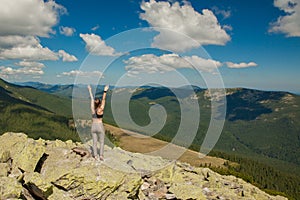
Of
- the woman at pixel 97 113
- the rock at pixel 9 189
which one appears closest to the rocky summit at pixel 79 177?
the rock at pixel 9 189

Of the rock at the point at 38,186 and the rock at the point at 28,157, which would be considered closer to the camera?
the rock at the point at 38,186

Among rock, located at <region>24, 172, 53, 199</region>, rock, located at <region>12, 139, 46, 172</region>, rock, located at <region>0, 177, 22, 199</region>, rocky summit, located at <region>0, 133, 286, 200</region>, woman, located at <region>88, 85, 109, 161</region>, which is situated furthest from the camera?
rock, located at <region>12, 139, 46, 172</region>

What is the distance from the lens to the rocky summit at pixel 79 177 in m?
20.5

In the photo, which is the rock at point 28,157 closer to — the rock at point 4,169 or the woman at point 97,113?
the rock at point 4,169

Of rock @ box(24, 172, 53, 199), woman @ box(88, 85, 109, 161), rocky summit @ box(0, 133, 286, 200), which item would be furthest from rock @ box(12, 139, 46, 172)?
woman @ box(88, 85, 109, 161)

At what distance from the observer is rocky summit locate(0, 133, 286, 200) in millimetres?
20531

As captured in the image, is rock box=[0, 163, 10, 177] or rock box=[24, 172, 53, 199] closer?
rock box=[24, 172, 53, 199]

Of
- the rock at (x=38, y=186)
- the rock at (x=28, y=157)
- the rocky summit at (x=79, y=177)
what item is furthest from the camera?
the rock at (x=28, y=157)

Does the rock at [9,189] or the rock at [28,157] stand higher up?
the rock at [28,157]

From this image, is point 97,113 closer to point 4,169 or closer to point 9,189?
point 9,189

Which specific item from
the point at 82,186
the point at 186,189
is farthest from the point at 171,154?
the point at 82,186

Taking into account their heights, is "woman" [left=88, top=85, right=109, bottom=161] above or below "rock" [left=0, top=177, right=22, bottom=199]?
above

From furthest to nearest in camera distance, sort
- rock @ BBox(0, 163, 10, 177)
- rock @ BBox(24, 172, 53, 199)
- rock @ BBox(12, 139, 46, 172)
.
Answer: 1. rock @ BBox(12, 139, 46, 172)
2. rock @ BBox(0, 163, 10, 177)
3. rock @ BBox(24, 172, 53, 199)

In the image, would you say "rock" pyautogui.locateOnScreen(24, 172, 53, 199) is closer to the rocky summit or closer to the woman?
the rocky summit
